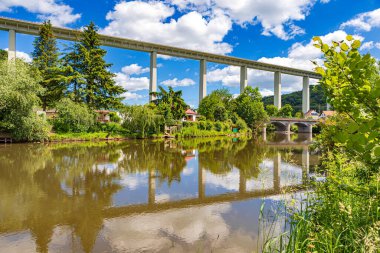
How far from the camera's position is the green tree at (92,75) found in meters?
31.1

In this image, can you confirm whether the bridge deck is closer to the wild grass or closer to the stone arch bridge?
the stone arch bridge

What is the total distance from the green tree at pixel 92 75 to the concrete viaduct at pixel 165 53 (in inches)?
116

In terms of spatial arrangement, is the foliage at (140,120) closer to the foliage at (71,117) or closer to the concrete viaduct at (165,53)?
the foliage at (71,117)

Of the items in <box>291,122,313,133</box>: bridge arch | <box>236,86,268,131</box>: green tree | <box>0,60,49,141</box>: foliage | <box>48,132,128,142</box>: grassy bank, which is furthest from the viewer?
<box>291,122,313,133</box>: bridge arch

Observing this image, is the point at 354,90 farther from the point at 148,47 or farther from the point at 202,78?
the point at 202,78

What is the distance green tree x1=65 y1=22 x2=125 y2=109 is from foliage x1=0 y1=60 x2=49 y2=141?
6.85 metres

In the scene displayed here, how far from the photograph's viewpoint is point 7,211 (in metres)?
6.48

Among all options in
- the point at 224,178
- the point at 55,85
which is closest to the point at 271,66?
the point at 55,85

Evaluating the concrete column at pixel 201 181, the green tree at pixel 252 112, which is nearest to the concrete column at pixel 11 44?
the concrete column at pixel 201 181

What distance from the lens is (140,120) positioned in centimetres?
3222

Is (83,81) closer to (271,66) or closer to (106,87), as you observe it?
(106,87)

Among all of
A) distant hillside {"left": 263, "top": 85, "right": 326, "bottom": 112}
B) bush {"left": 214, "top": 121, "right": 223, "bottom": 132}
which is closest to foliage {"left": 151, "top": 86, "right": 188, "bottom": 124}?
bush {"left": 214, "top": 121, "right": 223, "bottom": 132}

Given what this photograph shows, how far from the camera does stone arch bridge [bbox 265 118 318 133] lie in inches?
2375

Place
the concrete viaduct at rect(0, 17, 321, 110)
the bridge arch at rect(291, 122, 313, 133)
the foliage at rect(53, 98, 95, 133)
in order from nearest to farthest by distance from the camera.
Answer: the foliage at rect(53, 98, 95, 133)
the concrete viaduct at rect(0, 17, 321, 110)
the bridge arch at rect(291, 122, 313, 133)
